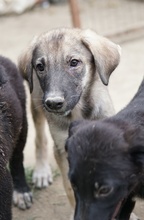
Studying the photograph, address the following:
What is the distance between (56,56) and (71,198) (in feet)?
3.49

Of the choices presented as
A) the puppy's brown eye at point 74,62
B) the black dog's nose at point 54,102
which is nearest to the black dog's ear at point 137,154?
the black dog's nose at point 54,102

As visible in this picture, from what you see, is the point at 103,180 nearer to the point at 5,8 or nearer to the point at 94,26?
the point at 94,26

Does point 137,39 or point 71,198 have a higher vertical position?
point 71,198

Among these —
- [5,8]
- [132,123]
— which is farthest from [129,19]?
[132,123]

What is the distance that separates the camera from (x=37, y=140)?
4914mm

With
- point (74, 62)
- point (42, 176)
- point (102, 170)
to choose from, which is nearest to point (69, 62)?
point (74, 62)

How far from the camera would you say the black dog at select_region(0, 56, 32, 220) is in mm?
3580

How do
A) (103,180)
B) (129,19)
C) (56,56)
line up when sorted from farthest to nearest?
(129,19), (56,56), (103,180)

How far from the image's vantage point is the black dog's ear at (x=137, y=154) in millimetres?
2820

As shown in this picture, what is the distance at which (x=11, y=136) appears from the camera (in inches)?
149

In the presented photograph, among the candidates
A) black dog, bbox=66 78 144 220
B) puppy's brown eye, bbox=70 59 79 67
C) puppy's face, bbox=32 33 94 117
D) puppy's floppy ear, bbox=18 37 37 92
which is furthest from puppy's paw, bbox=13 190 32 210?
black dog, bbox=66 78 144 220

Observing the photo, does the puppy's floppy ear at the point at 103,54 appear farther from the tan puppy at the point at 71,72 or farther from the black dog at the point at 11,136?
the black dog at the point at 11,136

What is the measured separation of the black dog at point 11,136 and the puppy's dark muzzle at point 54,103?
323 millimetres

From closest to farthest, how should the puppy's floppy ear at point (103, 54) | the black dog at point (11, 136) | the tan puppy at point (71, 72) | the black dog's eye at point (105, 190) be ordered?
the black dog's eye at point (105, 190) → the black dog at point (11, 136) → the tan puppy at point (71, 72) → the puppy's floppy ear at point (103, 54)
